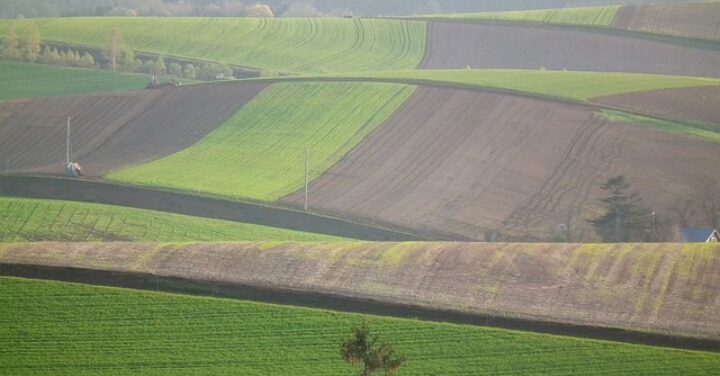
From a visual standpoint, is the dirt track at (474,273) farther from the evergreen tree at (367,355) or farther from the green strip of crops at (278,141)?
the green strip of crops at (278,141)

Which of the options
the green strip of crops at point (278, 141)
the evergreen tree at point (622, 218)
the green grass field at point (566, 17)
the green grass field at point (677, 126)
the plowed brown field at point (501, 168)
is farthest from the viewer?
the green grass field at point (566, 17)

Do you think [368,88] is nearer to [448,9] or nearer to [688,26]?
[688,26]

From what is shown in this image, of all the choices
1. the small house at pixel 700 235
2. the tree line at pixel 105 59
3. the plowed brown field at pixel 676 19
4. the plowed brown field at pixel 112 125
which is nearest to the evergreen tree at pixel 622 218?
the small house at pixel 700 235

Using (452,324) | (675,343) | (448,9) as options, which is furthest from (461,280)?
(448,9)

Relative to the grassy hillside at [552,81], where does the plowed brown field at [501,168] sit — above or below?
below

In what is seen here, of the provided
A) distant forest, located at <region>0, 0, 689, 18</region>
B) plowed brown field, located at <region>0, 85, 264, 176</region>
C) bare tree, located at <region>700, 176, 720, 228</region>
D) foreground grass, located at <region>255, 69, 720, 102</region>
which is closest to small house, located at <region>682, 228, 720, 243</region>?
bare tree, located at <region>700, 176, 720, 228</region>

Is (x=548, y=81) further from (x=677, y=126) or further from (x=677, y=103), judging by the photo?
(x=677, y=126)

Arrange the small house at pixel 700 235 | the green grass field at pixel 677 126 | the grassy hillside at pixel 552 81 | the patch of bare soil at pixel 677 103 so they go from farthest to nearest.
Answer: the grassy hillside at pixel 552 81, the patch of bare soil at pixel 677 103, the green grass field at pixel 677 126, the small house at pixel 700 235
